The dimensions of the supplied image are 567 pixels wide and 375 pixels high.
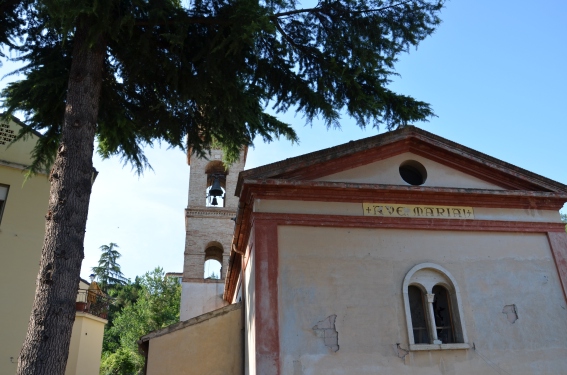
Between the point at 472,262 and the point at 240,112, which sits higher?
the point at 240,112

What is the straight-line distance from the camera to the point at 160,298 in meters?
32.3

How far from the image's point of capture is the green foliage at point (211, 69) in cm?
845

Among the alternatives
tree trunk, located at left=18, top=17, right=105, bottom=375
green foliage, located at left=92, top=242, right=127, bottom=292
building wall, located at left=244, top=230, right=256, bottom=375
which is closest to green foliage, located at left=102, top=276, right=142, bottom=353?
green foliage, located at left=92, top=242, right=127, bottom=292

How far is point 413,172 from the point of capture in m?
10.7

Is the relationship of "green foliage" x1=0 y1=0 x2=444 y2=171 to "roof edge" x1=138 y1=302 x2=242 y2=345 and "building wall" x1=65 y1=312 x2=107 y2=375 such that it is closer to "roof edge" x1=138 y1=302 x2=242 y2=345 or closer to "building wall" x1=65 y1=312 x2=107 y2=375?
"roof edge" x1=138 y1=302 x2=242 y2=345

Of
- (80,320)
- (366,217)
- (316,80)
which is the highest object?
(316,80)

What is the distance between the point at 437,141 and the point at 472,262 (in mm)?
2459

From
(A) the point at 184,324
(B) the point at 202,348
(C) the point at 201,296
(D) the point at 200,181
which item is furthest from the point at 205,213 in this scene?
(B) the point at 202,348

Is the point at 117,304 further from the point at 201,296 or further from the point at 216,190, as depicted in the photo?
the point at 216,190

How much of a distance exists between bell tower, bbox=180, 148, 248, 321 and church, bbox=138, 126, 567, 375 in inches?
249

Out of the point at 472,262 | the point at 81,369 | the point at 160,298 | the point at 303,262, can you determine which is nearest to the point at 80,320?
the point at 81,369

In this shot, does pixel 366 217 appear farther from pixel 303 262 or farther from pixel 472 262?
pixel 472 262

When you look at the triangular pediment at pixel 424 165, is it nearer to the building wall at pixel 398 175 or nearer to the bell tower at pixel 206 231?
the building wall at pixel 398 175

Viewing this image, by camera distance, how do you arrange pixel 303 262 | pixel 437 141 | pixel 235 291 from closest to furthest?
1. pixel 303 262
2. pixel 437 141
3. pixel 235 291
